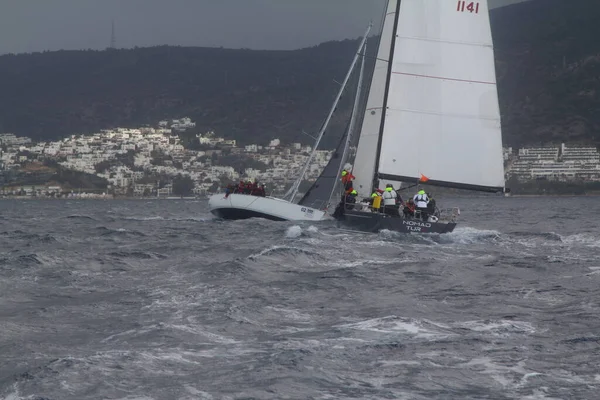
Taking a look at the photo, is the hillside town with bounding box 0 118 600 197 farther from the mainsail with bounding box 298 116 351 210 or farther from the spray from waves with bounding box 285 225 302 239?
the spray from waves with bounding box 285 225 302 239

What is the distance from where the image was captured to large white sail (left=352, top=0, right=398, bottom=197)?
1385 inches

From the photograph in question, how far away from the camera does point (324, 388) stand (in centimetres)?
1155

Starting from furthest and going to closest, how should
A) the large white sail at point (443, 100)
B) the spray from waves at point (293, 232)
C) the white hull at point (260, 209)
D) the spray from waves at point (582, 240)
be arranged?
1. the white hull at point (260, 209)
2. the large white sail at point (443, 100)
3. the spray from waves at point (582, 240)
4. the spray from waves at point (293, 232)

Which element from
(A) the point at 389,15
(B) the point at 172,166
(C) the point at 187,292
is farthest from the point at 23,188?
(C) the point at 187,292

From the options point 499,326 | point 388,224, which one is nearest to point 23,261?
point 388,224

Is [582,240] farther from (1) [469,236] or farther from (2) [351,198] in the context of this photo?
(2) [351,198]

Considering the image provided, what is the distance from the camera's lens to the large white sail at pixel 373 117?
3519 cm

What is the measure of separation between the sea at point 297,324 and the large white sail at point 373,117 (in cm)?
860

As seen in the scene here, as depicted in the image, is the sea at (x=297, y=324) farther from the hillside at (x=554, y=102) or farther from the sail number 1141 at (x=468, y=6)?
the hillside at (x=554, y=102)

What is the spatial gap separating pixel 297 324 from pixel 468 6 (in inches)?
809

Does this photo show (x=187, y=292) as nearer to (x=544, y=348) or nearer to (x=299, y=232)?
(x=544, y=348)

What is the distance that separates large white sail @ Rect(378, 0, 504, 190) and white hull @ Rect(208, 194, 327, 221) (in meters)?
3.58

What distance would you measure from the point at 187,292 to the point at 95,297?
1.49 metres

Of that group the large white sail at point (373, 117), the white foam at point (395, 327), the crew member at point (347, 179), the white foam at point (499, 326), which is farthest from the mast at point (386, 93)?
the white foam at point (499, 326)
